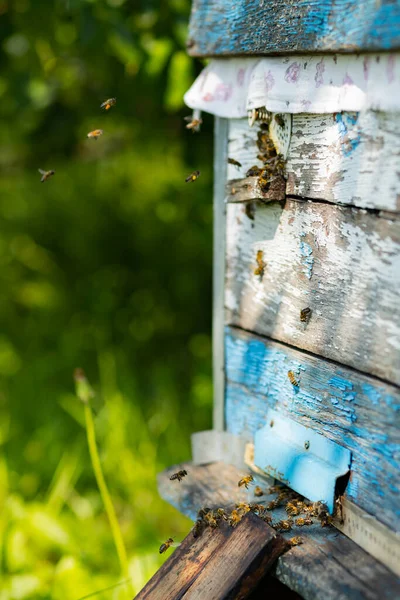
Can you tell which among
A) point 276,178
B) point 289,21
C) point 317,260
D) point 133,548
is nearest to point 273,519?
point 317,260

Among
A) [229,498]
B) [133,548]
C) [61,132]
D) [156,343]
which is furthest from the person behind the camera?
[156,343]

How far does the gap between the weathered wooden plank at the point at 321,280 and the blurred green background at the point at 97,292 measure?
1.19 m

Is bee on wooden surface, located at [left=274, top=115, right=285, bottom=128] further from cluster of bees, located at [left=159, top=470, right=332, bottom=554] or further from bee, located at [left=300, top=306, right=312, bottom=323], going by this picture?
cluster of bees, located at [left=159, top=470, right=332, bottom=554]

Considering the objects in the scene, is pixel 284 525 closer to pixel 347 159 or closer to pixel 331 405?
pixel 331 405

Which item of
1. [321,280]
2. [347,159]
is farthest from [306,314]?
[347,159]

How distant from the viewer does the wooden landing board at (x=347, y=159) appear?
154 centimetres

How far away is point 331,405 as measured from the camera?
5.94ft

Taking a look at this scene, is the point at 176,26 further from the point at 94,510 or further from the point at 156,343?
the point at 156,343

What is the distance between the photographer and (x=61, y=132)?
164 inches

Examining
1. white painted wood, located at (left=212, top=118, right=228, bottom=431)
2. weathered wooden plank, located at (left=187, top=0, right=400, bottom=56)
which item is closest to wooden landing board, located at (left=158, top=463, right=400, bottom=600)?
white painted wood, located at (left=212, top=118, right=228, bottom=431)

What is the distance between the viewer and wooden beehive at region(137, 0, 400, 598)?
5.12 feet

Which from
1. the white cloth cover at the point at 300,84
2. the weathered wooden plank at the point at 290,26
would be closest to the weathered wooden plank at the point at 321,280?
the white cloth cover at the point at 300,84

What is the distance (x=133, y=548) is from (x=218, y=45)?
2305 mm

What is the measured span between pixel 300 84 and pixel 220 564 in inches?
48.3
